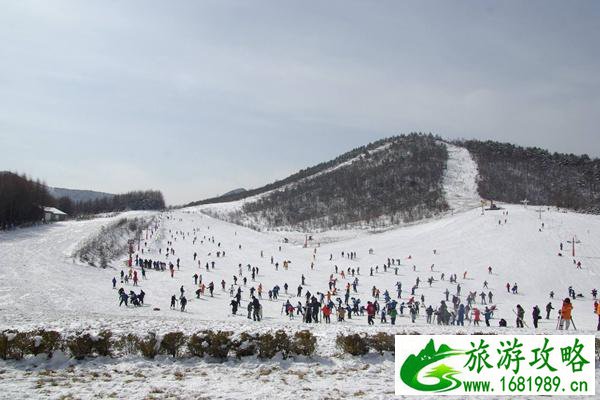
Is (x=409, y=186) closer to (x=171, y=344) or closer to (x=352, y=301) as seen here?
(x=352, y=301)

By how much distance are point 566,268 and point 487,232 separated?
55.4ft

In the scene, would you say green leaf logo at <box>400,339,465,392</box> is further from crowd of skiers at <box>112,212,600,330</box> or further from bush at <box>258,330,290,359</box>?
crowd of skiers at <box>112,212,600,330</box>

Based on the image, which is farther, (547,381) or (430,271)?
(430,271)

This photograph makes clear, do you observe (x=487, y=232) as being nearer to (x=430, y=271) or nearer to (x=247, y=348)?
(x=430, y=271)

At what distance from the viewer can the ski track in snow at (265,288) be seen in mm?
8328

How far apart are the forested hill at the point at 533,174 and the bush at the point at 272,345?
95.7m

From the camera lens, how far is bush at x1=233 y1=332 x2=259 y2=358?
9.99 metres

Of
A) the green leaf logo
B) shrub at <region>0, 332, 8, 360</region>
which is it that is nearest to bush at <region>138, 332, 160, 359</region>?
shrub at <region>0, 332, 8, 360</region>

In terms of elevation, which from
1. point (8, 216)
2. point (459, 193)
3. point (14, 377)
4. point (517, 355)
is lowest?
point (14, 377)

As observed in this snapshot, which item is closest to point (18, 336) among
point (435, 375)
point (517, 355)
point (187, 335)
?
point (187, 335)

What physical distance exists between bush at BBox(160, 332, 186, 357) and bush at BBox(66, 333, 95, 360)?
1.52 m

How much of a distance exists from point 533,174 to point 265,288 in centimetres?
12337

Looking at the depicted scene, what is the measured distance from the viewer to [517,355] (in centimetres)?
815

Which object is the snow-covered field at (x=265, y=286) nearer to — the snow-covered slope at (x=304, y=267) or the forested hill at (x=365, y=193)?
the snow-covered slope at (x=304, y=267)
